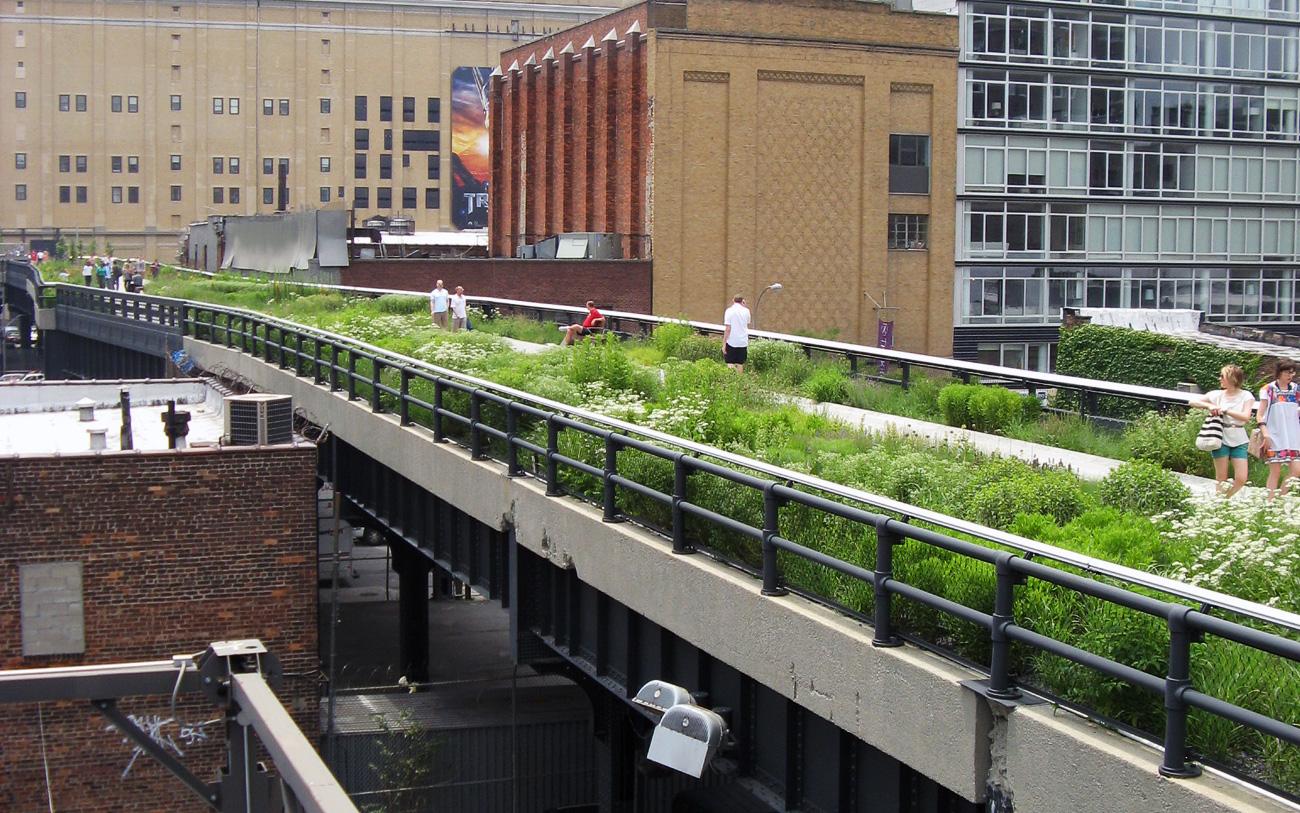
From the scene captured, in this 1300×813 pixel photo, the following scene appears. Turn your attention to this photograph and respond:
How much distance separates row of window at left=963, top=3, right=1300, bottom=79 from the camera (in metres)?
68.2

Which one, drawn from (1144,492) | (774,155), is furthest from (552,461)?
(774,155)

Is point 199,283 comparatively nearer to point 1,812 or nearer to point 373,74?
point 1,812

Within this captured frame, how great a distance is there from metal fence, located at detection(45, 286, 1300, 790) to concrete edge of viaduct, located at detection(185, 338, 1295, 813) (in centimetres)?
17

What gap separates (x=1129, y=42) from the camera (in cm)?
7100

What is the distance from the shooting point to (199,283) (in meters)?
48.6

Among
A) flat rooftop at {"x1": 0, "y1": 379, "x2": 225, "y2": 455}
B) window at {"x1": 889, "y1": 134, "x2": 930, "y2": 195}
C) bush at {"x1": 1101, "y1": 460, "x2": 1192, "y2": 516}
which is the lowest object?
flat rooftop at {"x1": 0, "y1": 379, "x2": 225, "y2": 455}

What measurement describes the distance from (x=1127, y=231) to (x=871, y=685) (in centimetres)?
6720

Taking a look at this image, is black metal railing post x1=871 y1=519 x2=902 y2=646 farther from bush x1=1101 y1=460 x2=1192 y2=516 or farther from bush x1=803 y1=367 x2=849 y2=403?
bush x1=803 y1=367 x2=849 y2=403

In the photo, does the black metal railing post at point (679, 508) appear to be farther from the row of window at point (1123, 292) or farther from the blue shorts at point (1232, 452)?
the row of window at point (1123, 292)

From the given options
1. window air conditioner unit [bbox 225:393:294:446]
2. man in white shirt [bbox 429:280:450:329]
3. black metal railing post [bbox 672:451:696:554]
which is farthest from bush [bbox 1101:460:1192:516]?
man in white shirt [bbox 429:280:450:329]

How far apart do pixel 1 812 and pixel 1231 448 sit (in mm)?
14783

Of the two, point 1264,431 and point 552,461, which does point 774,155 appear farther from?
point 1264,431

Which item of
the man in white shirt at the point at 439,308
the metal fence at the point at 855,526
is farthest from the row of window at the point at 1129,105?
the metal fence at the point at 855,526

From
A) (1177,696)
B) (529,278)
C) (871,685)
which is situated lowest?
(871,685)
